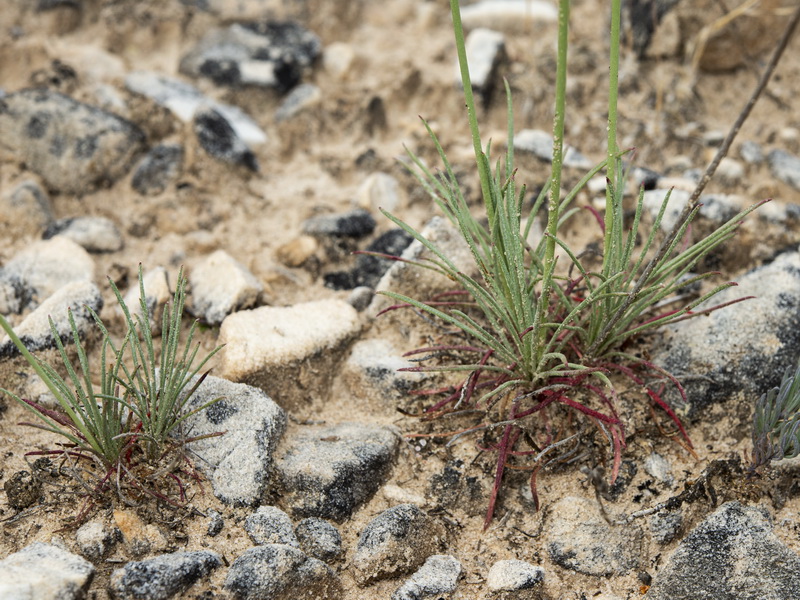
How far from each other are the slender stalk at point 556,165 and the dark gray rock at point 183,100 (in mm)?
1832

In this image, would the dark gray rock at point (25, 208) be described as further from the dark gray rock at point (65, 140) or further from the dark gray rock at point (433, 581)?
the dark gray rock at point (433, 581)

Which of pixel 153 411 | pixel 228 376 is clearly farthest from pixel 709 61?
pixel 153 411

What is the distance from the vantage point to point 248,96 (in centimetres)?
353

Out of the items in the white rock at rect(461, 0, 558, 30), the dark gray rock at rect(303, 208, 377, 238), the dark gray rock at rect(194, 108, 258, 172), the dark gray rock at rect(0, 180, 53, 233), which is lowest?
→ the dark gray rock at rect(303, 208, 377, 238)

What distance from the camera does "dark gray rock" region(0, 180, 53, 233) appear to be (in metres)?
2.88

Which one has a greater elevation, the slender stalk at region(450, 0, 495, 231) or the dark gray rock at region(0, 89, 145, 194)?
the slender stalk at region(450, 0, 495, 231)

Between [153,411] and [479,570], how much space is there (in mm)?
900

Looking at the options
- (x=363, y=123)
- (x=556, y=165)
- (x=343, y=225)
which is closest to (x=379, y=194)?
(x=343, y=225)

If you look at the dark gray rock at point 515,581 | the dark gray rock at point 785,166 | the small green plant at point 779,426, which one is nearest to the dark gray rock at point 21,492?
the dark gray rock at point 515,581

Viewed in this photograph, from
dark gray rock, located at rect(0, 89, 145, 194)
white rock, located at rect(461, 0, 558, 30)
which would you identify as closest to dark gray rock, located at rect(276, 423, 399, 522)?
dark gray rock, located at rect(0, 89, 145, 194)

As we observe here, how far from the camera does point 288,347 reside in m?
2.32

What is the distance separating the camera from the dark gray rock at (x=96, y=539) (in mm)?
1786

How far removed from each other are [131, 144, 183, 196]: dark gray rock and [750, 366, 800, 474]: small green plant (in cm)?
230

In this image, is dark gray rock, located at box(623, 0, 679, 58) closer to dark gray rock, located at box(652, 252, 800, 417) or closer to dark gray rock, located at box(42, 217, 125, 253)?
dark gray rock, located at box(652, 252, 800, 417)
